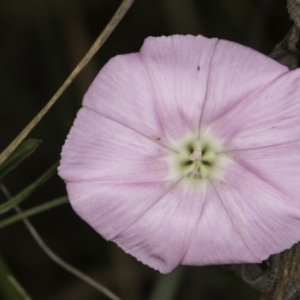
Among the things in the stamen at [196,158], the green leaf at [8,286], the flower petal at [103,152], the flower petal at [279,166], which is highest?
the flower petal at [279,166]

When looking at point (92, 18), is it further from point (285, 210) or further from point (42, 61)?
point (285, 210)

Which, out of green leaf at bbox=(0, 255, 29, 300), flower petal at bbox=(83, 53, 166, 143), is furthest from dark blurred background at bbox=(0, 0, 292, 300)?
flower petal at bbox=(83, 53, 166, 143)

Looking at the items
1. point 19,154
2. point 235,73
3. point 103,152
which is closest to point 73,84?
point 19,154

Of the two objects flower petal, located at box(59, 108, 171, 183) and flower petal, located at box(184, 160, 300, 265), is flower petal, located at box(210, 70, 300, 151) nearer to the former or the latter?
flower petal, located at box(184, 160, 300, 265)

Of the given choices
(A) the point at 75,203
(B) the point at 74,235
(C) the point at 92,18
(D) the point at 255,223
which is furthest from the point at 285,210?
(C) the point at 92,18

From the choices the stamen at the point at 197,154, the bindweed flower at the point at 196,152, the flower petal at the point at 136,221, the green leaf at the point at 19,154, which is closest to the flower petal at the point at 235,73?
the bindweed flower at the point at 196,152

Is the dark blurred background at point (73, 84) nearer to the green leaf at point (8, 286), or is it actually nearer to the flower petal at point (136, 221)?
the green leaf at point (8, 286)

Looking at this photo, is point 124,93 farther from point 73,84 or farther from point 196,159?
point 73,84
